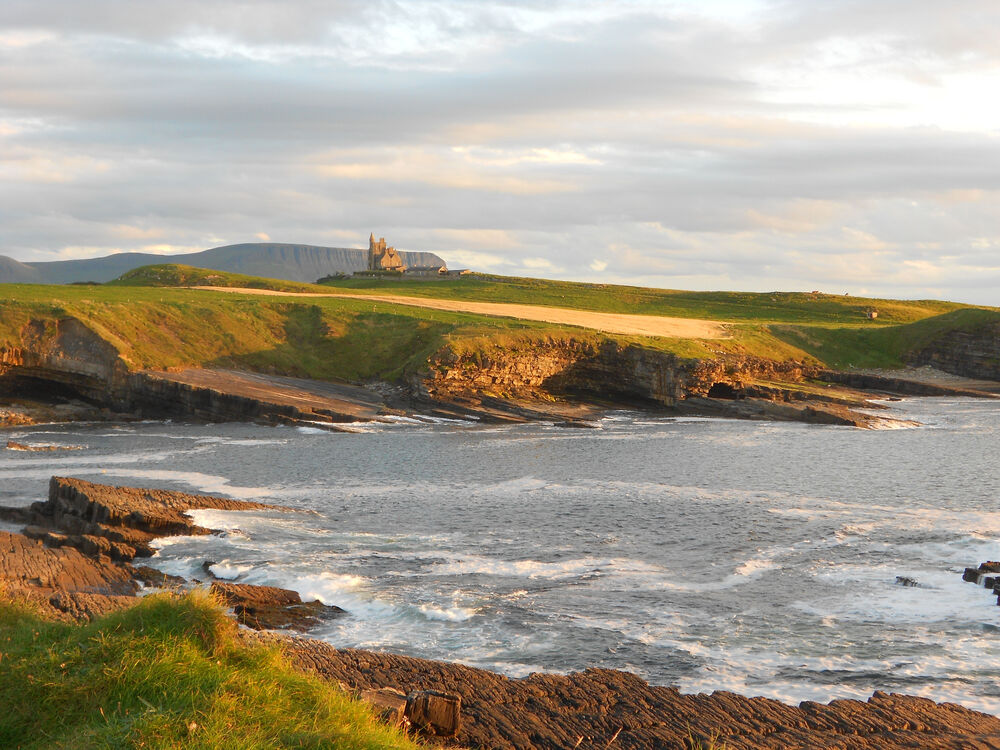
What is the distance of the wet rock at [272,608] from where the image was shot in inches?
830

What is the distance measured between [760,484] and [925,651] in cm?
2253

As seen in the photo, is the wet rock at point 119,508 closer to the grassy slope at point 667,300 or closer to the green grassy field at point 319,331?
the green grassy field at point 319,331

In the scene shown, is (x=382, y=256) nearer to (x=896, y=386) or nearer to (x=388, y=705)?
(x=896, y=386)

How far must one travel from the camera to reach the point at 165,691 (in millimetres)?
10992

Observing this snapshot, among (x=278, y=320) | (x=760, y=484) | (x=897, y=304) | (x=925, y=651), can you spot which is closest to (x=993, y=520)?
(x=760, y=484)

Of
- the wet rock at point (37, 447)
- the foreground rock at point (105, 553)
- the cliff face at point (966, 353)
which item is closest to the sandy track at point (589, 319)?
the cliff face at point (966, 353)

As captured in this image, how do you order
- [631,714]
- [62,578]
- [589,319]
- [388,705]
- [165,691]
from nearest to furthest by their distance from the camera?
[165,691], [388,705], [631,714], [62,578], [589,319]

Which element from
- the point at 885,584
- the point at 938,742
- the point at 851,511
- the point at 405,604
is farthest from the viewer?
the point at 851,511

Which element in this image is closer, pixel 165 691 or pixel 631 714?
pixel 165 691

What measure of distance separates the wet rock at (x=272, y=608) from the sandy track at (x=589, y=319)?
60.6 meters

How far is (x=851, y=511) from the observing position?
120 ft

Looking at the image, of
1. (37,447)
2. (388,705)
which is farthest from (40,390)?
(388,705)

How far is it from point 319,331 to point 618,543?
53.3 metres

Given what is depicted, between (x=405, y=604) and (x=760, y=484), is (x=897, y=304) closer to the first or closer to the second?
(x=760, y=484)
